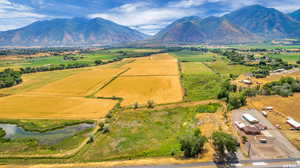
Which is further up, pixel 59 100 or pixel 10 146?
pixel 59 100

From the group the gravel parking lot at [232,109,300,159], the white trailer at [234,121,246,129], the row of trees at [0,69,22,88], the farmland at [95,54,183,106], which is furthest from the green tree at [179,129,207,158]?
the row of trees at [0,69,22,88]

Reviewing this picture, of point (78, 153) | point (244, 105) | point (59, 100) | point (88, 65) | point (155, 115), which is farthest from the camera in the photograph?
point (88, 65)

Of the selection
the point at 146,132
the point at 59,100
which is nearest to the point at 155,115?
the point at 146,132

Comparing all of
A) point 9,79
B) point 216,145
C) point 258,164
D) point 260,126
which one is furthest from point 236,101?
point 9,79

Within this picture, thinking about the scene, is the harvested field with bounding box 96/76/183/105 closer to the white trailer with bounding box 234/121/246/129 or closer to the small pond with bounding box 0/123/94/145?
the small pond with bounding box 0/123/94/145

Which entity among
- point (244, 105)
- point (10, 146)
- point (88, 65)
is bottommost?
point (10, 146)

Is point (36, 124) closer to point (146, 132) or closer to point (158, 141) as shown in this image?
point (146, 132)

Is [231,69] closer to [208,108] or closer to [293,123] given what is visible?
[208,108]

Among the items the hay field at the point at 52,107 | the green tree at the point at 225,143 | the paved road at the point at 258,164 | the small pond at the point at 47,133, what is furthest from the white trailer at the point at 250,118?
the small pond at the point at 47,133

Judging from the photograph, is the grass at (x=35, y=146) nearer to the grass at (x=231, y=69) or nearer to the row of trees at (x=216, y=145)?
the row of trees at (x=216, y=145)
